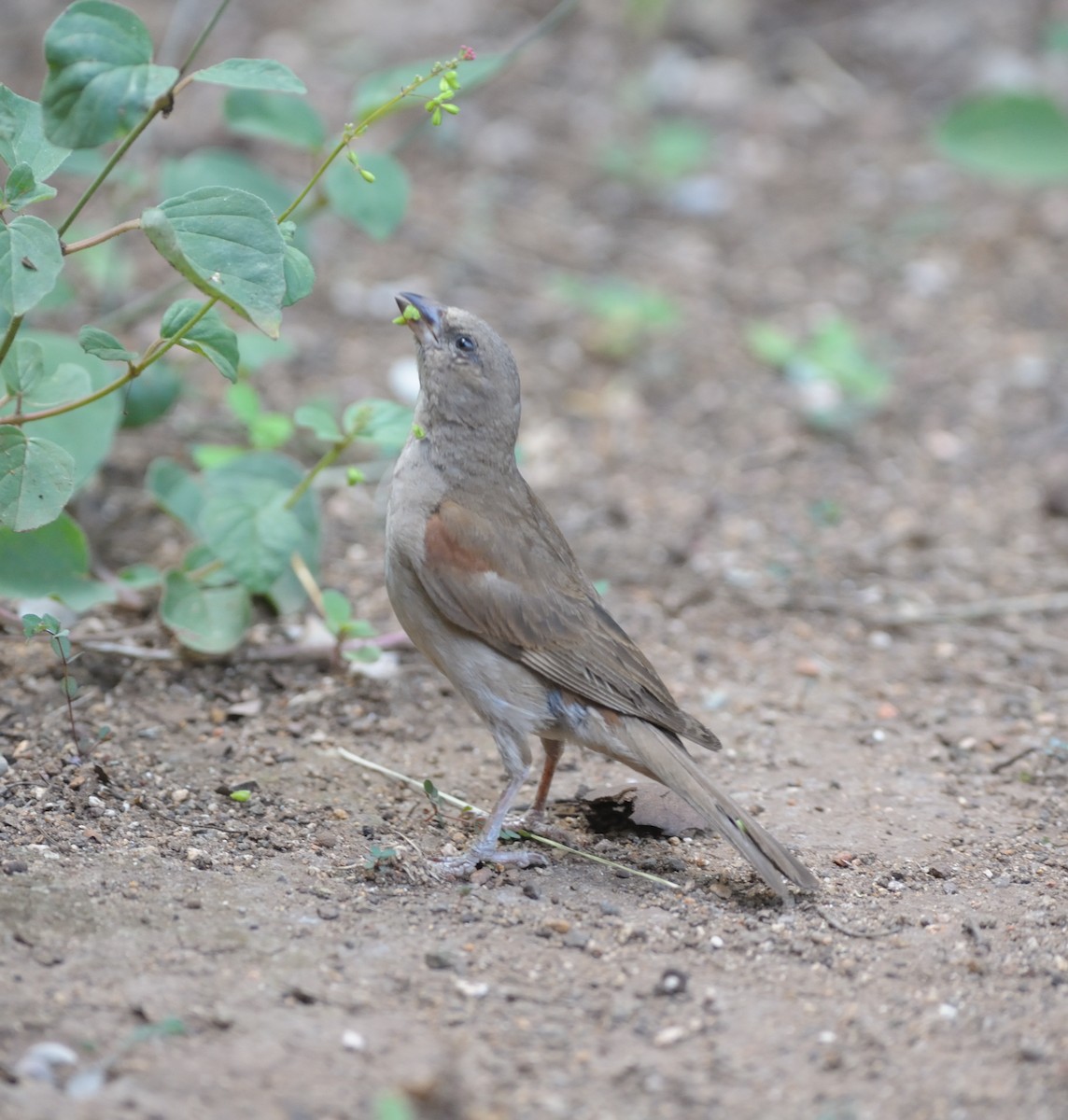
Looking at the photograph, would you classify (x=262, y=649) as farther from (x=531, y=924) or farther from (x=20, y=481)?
(x=531, y=924)

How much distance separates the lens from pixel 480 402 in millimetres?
4238

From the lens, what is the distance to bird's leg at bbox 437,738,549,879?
368 centimetres

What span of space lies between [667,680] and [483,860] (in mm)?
1447

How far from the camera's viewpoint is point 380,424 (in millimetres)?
4320

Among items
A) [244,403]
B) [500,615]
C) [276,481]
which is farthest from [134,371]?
[244,403]

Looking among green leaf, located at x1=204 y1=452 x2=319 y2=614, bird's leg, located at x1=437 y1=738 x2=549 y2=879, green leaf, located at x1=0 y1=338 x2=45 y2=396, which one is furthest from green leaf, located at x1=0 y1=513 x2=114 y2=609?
bird's leg, located at x1=437 y1=738 x2=549 y2=879

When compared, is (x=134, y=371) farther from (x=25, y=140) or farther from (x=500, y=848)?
(x=500, y=848)

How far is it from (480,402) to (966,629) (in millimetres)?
2413

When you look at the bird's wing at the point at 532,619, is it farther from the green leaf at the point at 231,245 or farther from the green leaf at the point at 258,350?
the green leaf at the point at 258,350

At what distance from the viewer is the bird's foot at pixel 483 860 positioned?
366cm

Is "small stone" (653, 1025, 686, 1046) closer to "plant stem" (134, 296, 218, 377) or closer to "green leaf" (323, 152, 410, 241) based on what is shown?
"plant stem" (134, 296, 218, 377)

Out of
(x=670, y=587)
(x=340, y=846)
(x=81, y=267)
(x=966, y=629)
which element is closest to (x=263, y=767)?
(x=340, y=846)

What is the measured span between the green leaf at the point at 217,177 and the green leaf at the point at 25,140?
150cm

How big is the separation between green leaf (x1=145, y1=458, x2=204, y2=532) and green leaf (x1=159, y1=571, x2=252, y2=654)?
15.1 inches
